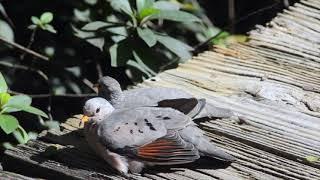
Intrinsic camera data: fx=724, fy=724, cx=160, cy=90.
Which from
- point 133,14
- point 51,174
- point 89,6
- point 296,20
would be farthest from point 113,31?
point 51,174

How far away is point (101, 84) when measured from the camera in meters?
2.46

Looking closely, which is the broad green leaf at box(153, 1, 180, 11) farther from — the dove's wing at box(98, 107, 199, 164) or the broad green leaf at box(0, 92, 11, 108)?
the dove's wing at box(98, 107, 199, 164)

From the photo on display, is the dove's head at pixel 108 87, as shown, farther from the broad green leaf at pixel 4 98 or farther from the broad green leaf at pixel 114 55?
the broad green leaf at pixel 114 55

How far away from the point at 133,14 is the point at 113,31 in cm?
14

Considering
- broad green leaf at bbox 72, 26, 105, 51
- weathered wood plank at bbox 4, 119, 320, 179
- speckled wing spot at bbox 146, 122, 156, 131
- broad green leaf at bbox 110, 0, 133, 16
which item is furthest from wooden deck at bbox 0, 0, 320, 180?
broad green leaf at bbox 72, 26, 105, 51

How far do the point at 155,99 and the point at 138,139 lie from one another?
31cm

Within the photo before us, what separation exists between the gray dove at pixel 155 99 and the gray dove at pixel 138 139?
0.12 m

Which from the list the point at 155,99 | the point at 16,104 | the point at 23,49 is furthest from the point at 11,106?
the point at 23,49

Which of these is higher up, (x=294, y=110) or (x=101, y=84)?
(x=101, y=84)

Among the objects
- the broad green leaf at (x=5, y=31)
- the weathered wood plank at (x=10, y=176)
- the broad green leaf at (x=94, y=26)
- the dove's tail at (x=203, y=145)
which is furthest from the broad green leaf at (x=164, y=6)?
the weathered wood plank at (x=10, y=176)

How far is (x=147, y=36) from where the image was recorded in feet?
11.8

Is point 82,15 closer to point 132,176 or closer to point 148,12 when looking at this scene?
point 148,12

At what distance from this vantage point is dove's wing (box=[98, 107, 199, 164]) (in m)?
2.26

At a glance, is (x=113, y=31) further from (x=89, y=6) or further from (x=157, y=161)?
(x=157, y=161)
